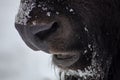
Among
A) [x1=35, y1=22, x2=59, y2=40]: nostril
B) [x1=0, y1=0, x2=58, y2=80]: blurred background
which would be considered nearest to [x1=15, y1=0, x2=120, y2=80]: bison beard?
[x1=35, y1=22, x2=59, y2=40]: nostril

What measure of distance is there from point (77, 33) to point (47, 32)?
23cm

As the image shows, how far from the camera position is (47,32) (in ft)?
4.99

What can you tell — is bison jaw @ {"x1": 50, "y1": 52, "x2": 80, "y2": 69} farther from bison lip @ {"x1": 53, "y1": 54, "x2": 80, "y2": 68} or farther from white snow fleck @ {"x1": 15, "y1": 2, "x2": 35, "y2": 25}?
white snow fleck @ {"x1": 15, "y1": 2, "x2": 35, "y2": 25}

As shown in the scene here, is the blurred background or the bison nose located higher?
the bison nose

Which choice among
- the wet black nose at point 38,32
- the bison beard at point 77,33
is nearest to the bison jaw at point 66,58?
the bison beard at point 77,33

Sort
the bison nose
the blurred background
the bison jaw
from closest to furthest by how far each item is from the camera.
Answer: the bison nose → the bison jaw → the blurred background

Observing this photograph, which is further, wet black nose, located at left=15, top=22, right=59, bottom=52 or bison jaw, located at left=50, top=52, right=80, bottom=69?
bison jaw, located at left=50, top=52, right=80, bottom=69

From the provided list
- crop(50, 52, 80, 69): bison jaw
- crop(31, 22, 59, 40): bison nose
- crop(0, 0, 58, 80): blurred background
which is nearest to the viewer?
crop(31, 22, 59, 40): bison nose

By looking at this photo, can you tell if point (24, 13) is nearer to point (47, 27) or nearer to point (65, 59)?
point (47, 27)

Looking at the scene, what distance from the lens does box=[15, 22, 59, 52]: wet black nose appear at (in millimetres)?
1490

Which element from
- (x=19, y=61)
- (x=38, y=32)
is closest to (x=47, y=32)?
(x=38, y=32)

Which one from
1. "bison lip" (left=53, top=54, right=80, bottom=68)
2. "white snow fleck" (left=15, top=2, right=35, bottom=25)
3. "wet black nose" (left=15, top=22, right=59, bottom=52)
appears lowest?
"bison lip" (left=53, top=54, right=80, bottom=68)

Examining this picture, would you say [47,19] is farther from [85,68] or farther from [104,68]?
[104,68]

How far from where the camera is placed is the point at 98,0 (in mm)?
1866
